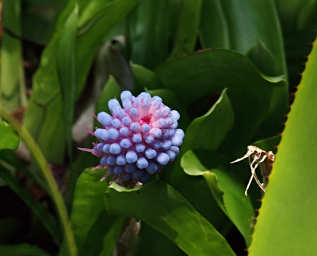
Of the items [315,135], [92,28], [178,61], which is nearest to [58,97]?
[92,28]

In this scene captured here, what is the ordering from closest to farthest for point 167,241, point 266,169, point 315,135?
point 315,135
point 266,169
point 167,241

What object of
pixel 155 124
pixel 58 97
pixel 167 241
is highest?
pixel 155 124

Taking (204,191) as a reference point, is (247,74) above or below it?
above

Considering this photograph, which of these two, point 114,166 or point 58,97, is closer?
point 114,166

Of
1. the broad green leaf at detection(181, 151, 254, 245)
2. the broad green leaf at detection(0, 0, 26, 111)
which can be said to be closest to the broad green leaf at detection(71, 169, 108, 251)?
the broad green leaf at detection(181, 151, 254, 245)

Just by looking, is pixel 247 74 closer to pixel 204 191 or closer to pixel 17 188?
pixel 204 191

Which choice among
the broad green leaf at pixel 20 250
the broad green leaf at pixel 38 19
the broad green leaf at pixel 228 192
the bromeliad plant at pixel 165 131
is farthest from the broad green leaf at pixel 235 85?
the broad green leaf at pixel 38 19
